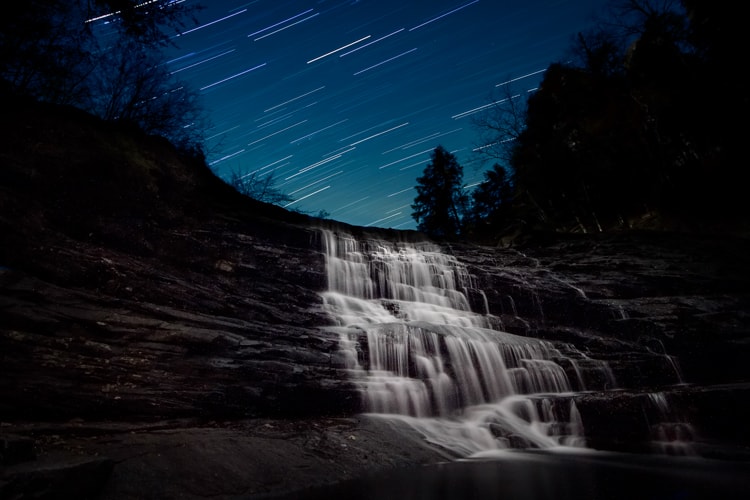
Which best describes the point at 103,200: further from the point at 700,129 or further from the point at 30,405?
the point at 700,129

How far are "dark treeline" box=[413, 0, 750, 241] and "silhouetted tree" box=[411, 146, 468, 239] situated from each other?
31.9 feet

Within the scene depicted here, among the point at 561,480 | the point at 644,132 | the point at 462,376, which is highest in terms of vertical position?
the point at 644,132

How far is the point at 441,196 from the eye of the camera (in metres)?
43.3

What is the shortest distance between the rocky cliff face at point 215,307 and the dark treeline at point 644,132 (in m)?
7.04

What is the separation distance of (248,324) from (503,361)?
234 inches

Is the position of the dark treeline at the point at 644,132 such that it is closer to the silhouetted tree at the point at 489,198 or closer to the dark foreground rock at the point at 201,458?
the silhouetted tree at the point at 489,198

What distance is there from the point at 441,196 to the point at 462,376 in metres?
37.3

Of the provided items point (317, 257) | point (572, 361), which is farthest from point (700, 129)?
point (317, 257)

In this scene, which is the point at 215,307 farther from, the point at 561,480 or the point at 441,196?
the point at 441,196

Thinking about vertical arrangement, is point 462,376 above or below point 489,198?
below

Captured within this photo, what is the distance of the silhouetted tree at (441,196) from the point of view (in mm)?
43062

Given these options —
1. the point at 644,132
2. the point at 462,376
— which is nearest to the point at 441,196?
the point at 644,132

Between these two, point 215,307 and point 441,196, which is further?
point 441,196

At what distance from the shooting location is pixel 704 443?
5613mm
